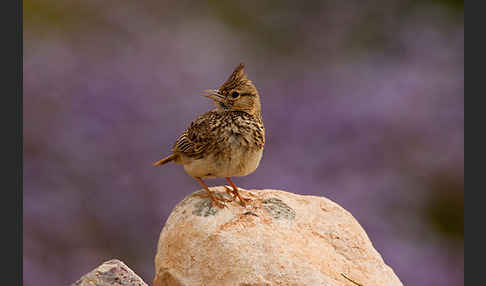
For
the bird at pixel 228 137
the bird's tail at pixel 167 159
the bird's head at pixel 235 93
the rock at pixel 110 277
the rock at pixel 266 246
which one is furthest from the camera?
the bird's tail at pixel 167 159

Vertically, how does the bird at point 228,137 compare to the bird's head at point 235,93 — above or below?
below

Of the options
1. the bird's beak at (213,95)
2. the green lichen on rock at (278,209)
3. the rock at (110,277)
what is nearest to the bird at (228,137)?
the bird's beak at (213,95)

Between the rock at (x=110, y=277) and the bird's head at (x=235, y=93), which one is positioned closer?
the rock at (x=110, y=277)

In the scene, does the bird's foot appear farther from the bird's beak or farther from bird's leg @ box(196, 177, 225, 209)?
the bird's beak

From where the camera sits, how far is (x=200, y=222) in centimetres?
484

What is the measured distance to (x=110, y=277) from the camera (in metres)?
4.71

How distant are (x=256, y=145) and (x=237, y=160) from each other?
226 mm

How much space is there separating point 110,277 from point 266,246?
4.33 ft

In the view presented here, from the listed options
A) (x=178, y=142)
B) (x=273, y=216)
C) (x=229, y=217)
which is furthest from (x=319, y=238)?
(x=178, y=142)

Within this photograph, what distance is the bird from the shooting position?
4961mm

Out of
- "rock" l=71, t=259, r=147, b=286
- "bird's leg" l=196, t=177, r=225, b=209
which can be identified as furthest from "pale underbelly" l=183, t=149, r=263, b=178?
"rock" l=71, t=259, r=147, b=286

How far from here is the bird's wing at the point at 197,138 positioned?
16.5 feet

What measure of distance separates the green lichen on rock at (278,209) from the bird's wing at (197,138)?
0.76 meters

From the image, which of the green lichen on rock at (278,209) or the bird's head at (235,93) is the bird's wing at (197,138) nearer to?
the bird's head at (235,93)
